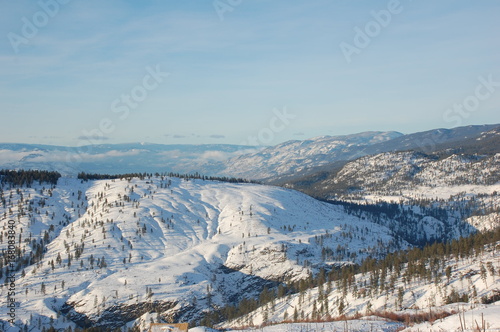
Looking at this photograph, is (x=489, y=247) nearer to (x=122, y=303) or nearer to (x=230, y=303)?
(x=230, y=303)

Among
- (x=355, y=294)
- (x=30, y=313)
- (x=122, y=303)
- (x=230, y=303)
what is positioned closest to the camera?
(x=355, y=294)

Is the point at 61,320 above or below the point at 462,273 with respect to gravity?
below

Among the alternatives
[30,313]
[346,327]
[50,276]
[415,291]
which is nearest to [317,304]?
[415,291]

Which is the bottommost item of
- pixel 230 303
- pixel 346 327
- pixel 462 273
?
pixel 230 303

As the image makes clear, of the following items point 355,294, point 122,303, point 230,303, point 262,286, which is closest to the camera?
point 355,294

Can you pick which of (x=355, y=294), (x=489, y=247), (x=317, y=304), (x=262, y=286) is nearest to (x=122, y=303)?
(x=262, y=286)

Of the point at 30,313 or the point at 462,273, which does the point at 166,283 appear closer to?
the point at 30,313

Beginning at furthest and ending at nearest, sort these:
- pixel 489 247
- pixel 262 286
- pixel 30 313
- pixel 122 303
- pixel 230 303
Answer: pixel 262 286, pixel 230 303, pixel 122 303, pixel 30 313, pixel 489 247

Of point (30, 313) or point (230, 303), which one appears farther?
point (230, 303)

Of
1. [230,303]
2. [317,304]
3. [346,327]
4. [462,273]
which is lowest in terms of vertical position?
[230,303]
